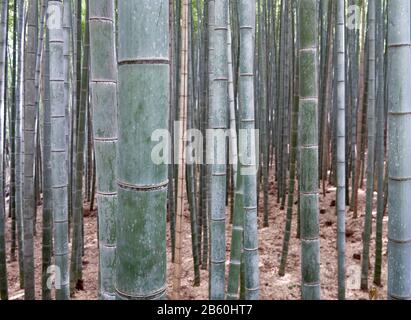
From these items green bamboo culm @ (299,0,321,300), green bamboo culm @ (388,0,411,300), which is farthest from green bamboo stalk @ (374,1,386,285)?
green bamboo culm @ (388,0,411,300)

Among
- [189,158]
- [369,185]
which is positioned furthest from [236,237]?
[189,158]

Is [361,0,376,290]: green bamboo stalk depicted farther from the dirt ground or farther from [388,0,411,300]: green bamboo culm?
[388,0,411,300]: green bamboo culm

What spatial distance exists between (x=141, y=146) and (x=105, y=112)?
56cm

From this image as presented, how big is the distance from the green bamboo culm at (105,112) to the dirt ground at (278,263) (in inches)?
78.5

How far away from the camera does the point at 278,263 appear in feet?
11.8

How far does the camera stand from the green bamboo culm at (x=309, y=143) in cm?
109

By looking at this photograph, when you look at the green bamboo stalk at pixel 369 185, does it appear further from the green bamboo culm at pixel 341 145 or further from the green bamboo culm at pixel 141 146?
the green bamboo culm at pixel 141 146

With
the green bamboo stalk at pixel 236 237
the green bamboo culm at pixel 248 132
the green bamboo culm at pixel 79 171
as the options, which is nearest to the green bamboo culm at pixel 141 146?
the green bamboo culm at pixel 248 132

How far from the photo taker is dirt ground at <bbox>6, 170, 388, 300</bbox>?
3100 millimetres

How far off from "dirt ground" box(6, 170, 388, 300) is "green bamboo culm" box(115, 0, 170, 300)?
98.8 inches

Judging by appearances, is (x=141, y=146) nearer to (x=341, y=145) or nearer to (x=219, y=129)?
(x=219, y=129)

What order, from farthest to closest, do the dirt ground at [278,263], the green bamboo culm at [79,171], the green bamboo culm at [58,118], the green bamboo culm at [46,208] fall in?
the dirt ground at [278,263], the green bamboo culm at [46,208], the green bamboo culm at [79,171], the green bamboo culm at [58,118]
